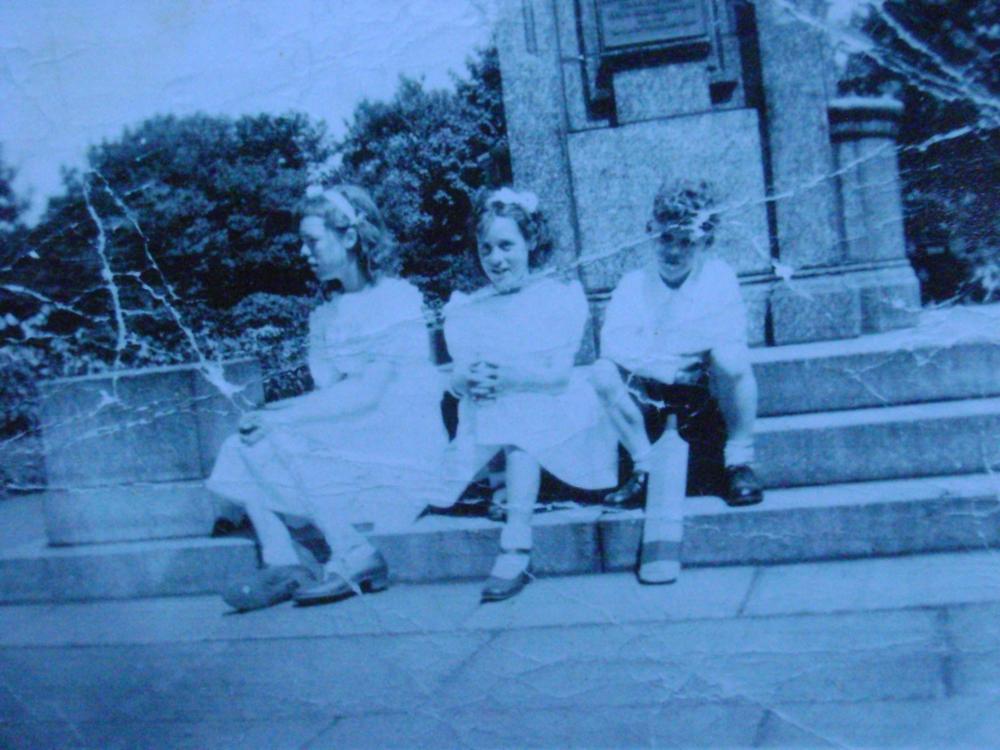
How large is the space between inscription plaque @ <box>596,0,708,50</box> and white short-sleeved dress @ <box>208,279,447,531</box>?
1.46 meters

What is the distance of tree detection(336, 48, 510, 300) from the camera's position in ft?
12.9

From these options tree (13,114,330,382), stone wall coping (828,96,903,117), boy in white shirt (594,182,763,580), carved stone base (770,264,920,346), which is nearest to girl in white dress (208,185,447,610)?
tree (13,114,330,382)

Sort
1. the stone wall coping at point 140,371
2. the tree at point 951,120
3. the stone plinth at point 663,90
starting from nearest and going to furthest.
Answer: the tree at point 951,120 < the stone wall coping at point 140,371 < the stone plinth at point 663,90

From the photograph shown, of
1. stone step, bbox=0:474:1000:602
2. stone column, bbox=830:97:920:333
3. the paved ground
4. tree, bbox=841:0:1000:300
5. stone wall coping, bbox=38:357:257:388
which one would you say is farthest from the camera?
stone wall coping, bbox=38:357:257:388

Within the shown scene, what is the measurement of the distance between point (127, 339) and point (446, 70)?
68.5 inches

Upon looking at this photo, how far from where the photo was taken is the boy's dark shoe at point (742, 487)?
388cm

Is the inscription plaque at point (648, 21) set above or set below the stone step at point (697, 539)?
above

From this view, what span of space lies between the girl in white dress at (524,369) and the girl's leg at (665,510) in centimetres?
18

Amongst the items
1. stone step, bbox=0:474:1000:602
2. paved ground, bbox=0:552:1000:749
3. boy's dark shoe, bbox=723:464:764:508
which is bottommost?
paved ground, bbox=0:552:1000:749

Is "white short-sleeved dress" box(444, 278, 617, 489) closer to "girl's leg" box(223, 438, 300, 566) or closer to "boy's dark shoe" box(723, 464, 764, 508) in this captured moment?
"boy's dark shoe" box(723, 464, 764, 508)

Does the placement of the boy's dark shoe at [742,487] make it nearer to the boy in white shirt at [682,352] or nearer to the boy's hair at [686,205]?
the boy in white shirt at [682,352]

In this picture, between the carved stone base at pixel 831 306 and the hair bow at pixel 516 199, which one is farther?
the carved stone base at pixel 831 306

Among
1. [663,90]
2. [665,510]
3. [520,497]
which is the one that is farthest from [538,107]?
[665,510]

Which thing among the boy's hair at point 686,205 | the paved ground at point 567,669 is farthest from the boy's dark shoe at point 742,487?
the boy's hair at point 686,205
